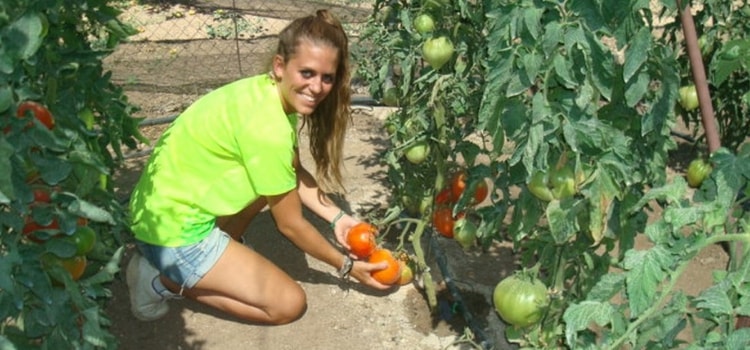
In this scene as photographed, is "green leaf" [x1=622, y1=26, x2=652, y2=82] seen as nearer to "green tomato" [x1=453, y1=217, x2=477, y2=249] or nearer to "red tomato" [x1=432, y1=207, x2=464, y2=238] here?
"green tomato" [x1=453, y1=217, x2=477, y2=249]

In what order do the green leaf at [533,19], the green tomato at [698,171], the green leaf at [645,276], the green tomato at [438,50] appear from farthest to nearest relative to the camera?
the green tomato at [698,171]
the green tomato at [438,50]
the green leaf at [533,19]
the green leaf at [645,276]

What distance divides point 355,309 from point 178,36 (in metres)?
4.20

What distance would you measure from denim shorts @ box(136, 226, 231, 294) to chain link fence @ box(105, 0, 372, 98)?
254cm

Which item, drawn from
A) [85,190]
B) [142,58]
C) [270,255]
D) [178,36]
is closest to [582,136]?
[85,190]

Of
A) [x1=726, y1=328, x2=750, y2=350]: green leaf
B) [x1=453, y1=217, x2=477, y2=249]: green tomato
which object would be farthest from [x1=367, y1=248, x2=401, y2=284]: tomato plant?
[x1=726, y1=328, x2=750, y2=350]: green leaf

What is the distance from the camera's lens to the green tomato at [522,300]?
7.32 ft

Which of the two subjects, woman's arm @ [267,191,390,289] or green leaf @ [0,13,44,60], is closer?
green leaf @ [0,13,44,60]

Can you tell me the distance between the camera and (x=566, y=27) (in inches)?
72.2

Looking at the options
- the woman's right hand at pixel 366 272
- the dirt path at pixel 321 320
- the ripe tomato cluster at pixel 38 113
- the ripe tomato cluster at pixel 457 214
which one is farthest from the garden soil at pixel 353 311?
the ripe tomato cluster at pixel 38 113

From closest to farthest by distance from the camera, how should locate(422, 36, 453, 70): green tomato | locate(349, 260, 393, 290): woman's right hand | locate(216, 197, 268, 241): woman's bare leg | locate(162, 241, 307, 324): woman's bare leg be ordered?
1. locate(422, 36, 453, 70): green tomato
2. locate(162, 241, 307, 324): woman's bare leg
3. locate(349, 260, 393, 290): woman's right hand
4. locate(216, 197, 268, 241): woman's bare leg

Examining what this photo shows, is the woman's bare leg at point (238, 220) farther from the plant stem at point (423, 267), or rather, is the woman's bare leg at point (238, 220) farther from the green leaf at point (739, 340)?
the green leaf at point (739, 340)

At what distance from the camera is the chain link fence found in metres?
5.78

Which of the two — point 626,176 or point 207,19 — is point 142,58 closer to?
point 207,19

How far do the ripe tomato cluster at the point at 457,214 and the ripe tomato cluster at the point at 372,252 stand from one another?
0.23 m
